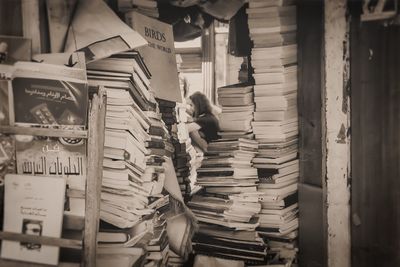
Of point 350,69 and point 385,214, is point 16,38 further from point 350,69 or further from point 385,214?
point 385,214

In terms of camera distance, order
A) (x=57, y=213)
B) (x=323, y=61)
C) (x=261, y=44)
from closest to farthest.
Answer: (x=57, y=213), (x=323, y=61), (x=261, y=44)

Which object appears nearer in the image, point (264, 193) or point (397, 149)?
point (397, 149)

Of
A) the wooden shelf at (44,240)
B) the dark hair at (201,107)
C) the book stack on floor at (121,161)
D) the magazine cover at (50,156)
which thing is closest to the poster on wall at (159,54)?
the book stack on floor at (121,161)

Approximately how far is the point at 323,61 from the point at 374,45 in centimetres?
40

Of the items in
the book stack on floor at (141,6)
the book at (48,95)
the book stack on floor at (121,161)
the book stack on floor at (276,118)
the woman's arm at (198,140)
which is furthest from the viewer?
the woman's arm at (198,140)

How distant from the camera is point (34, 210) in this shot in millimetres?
2547

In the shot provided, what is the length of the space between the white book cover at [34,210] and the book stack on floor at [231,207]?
1.59 m

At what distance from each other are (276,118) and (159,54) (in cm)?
105

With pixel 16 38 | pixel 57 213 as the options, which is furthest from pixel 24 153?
pixel 16 38

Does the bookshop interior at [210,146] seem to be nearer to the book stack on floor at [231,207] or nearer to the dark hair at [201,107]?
the book stack on floor at [231,207]

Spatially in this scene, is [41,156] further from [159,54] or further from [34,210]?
[159,54]

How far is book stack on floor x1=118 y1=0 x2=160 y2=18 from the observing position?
3.54 m

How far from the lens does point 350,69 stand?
10.5 feet

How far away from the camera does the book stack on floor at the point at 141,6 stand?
11.6 feet
